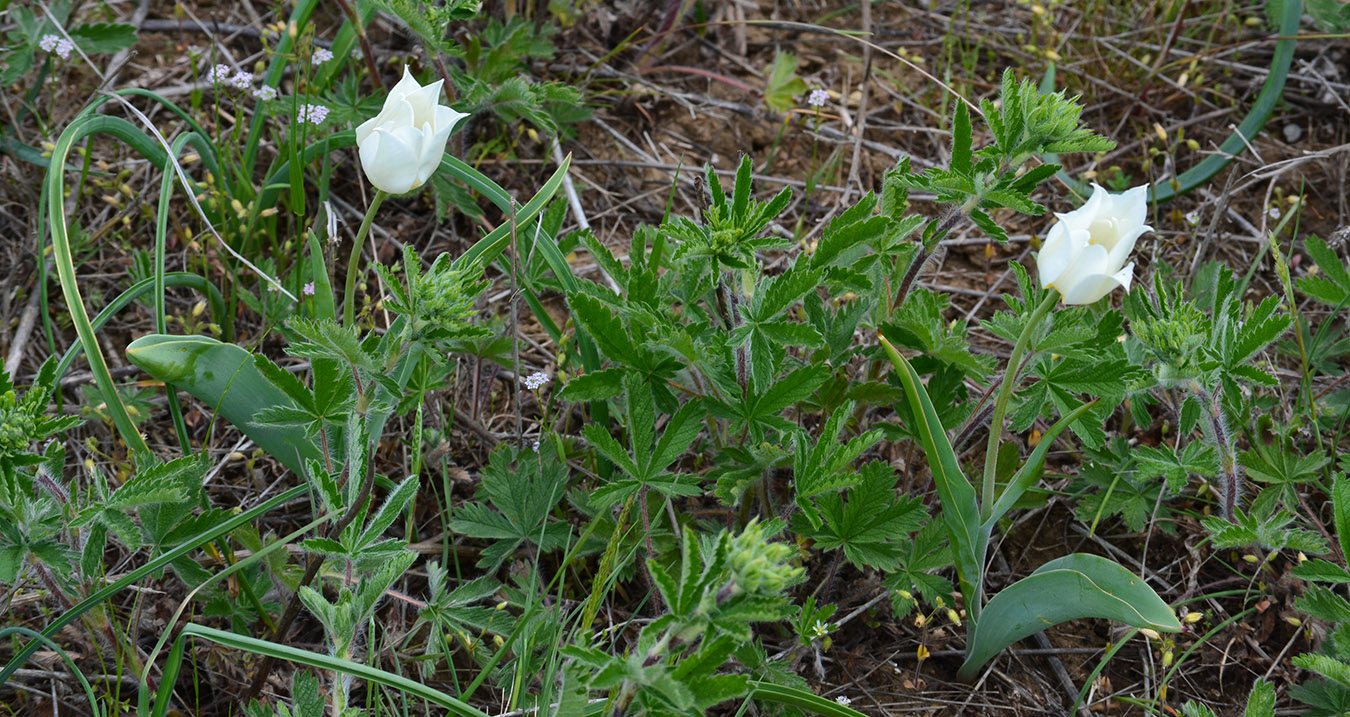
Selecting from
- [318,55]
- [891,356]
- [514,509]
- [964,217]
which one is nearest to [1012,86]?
[964,217]

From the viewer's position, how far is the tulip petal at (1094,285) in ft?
5.10

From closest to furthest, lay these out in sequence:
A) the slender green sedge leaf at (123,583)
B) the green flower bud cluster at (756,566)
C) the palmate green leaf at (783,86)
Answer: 1. the green flower bud cluster at (756,566)
2. the slender green sedge leaf at (123,583)
3. the palmate green leaf at (783,86)

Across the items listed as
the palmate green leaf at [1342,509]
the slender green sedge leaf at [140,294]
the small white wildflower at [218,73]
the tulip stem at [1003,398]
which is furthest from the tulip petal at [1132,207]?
the small white wildflower at [218,73]

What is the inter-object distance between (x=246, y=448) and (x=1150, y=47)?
2917 mm

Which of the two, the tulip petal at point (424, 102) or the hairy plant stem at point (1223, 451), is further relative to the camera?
the hairy plant stem at point (1223, 451)

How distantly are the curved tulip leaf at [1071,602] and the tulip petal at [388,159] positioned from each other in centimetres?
125

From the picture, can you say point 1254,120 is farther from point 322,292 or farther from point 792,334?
point 322,292

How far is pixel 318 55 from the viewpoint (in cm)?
273

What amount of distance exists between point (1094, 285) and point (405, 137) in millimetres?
1119

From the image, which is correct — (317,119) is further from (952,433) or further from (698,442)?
(952,433)

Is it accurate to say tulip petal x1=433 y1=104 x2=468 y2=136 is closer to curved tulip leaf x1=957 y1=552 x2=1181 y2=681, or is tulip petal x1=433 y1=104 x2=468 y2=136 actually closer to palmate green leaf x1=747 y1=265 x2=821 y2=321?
palmate green leaf x1=747 y1=265 x2=821 y2=321

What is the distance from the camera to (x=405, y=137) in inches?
66.4

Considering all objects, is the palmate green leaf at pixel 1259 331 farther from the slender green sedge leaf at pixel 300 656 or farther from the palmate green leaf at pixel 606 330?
the slender green sedge leaf at pixel 300 656

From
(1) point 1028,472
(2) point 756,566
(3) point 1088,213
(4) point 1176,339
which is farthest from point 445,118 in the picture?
(4) point 1176,339
